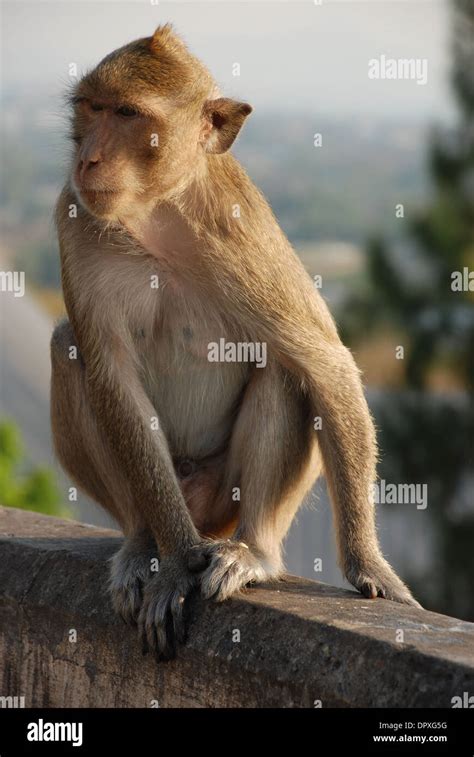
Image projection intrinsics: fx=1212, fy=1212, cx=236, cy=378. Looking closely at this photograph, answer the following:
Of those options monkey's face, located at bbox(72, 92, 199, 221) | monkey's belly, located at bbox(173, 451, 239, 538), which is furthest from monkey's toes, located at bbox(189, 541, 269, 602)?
monkey's face, located at bbox(72, 92, 199, 221)

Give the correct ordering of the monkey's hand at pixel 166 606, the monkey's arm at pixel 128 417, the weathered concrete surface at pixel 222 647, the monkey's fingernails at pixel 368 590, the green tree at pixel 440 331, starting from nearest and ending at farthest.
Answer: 1. the weathered concrete surface at pixel 222 647
2. the monkey's hand at pixel 166 606
3. the monkey's fingernails at pixel 368 590
4. the monkey's arm at pixel 128 417
5. the green tree at pixel 440 331

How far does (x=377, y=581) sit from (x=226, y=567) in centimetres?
68

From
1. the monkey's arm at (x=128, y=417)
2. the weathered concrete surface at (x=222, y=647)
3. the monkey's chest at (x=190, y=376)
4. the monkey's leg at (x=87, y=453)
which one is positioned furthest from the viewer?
the monkey's chest at (x=190, y=376)

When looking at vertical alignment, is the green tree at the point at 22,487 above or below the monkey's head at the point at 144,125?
below

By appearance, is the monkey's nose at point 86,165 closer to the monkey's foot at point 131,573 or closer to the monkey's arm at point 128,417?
the monkey's arm at point 128,417

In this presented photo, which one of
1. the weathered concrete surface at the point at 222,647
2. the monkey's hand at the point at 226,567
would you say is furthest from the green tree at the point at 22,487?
the monkey's hand at the point at 226,567

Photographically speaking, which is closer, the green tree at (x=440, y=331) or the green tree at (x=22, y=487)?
the green tree at (x=22, y=487)

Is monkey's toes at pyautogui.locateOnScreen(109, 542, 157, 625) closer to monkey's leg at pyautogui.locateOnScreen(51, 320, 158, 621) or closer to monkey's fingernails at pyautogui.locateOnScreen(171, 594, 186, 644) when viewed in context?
monkey's leg at pyautogui.locateOnScreen(51, 320, 158, 621)

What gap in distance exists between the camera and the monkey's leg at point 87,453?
5.32 meters

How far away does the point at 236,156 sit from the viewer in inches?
228

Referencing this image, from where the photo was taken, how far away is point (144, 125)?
512 cm

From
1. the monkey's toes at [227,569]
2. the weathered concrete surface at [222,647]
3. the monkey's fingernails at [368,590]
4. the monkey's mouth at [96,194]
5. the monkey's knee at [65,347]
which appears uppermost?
the monkey's mouth at [96,194]
